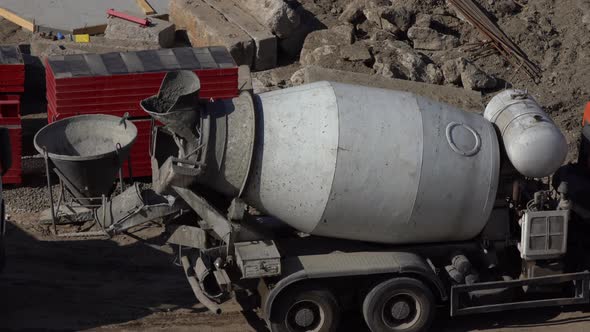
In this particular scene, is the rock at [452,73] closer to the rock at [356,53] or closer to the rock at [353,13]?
the rock at [356,53]

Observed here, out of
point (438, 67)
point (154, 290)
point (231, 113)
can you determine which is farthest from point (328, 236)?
point (438, 67)

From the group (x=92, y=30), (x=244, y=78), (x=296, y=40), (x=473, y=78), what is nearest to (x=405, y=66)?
(x=473, y=78)

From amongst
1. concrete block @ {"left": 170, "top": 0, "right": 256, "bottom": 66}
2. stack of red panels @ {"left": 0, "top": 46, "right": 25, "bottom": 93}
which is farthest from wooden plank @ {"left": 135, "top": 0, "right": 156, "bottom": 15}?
stack of red panels @ {"left": 0, "top": 46, "right": 25, "bottom": 93}

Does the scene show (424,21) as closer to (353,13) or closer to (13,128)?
(353,13)

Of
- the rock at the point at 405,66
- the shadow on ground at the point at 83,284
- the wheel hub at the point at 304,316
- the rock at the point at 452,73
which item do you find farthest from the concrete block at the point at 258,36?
the wheel hub at the point at 304,316

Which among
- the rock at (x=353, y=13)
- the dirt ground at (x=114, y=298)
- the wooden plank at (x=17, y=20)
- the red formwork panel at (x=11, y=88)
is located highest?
the rock at (x=353, y=13)

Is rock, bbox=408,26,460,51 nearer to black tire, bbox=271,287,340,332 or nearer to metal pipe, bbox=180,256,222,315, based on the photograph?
black tire, bbox=271,287,340,332

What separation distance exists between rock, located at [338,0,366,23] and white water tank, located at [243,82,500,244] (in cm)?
734

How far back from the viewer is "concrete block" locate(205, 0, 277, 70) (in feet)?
53.4

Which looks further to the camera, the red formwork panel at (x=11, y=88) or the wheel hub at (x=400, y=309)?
the red formwork panel at (x=11, y=88)

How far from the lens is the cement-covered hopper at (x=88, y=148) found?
38.7ft

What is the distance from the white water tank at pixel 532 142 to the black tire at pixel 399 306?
5.21 ft

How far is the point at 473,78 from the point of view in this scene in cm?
1562

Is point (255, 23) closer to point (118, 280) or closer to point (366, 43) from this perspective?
point (366, 43)
